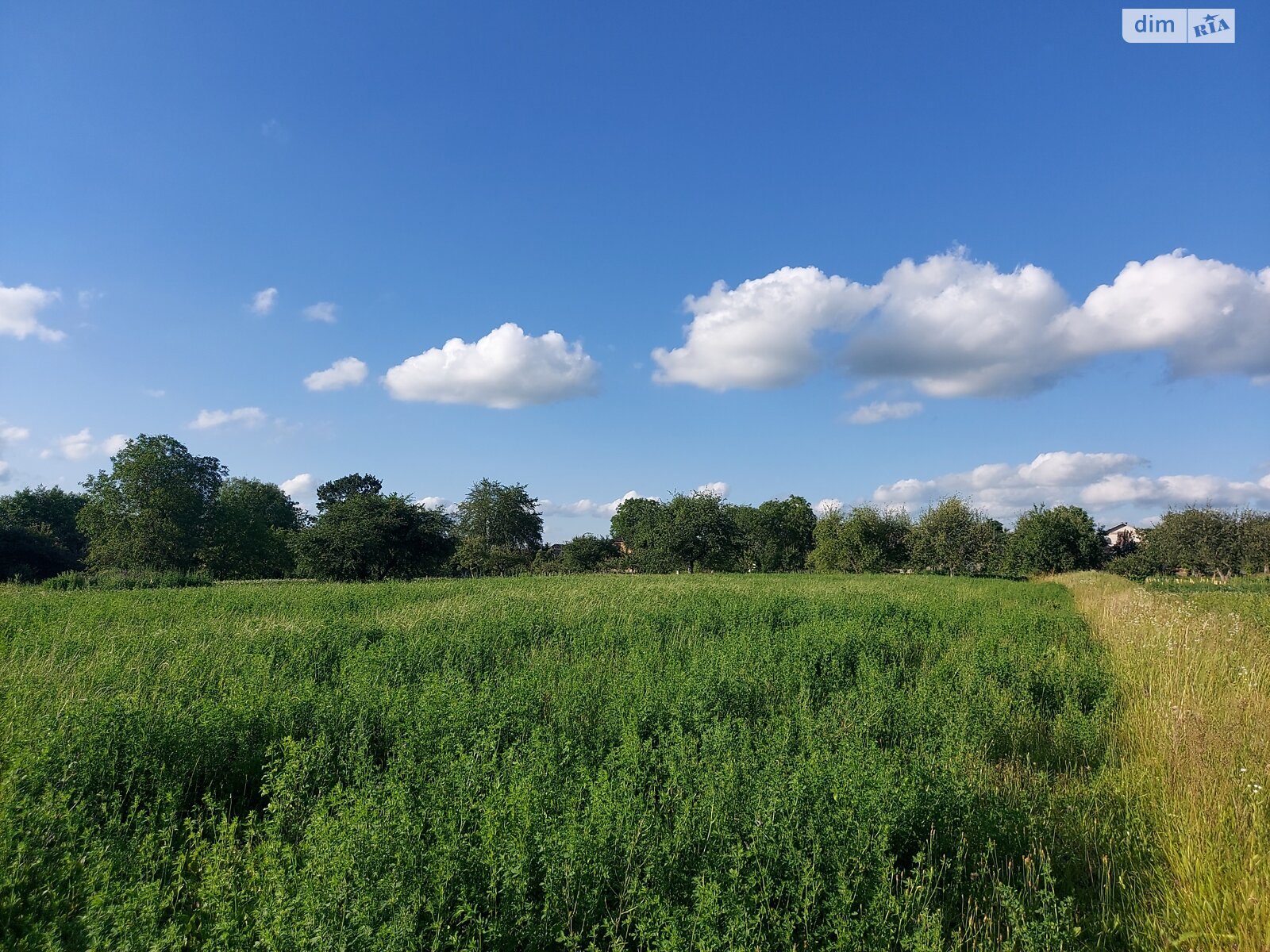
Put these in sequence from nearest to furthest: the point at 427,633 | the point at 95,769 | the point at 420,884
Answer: the point at 420,884
the point at 95,769
the point at 427,633

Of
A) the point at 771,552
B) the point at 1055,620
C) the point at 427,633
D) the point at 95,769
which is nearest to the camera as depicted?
the point at 95,769

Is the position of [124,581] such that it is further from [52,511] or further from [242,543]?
[52,511]

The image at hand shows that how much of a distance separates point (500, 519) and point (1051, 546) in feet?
187

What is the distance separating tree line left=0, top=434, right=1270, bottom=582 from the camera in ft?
135

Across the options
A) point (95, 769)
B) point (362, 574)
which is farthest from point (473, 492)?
point (95, 769)

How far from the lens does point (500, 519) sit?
236 ft

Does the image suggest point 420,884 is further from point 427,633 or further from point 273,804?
point 427,633

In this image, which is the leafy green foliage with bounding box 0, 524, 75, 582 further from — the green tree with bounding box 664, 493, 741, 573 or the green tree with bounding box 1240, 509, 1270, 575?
the green tree with bounding box 1240, 509, 1270, 575

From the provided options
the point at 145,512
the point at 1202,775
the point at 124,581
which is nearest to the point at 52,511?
the point at 145,512

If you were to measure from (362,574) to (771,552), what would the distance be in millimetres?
42580

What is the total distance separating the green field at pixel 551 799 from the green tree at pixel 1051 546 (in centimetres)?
5922

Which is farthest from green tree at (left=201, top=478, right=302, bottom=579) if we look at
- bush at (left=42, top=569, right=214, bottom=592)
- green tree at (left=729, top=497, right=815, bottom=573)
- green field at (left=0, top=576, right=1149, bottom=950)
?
green tree at (left=729, top=497, right=815, bottom=573)

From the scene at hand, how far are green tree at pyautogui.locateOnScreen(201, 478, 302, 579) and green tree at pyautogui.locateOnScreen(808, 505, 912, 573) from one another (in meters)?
46.4

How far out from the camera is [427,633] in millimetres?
10852
